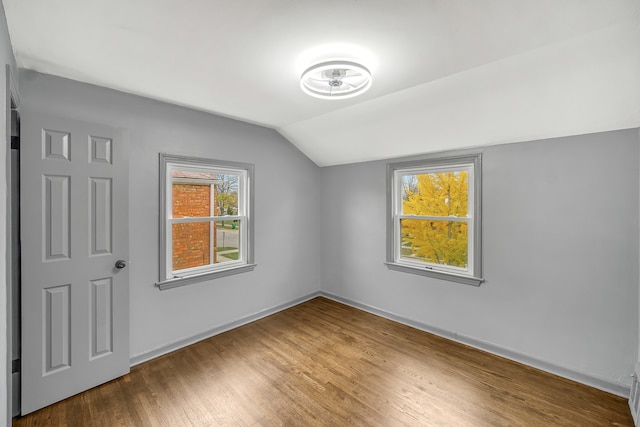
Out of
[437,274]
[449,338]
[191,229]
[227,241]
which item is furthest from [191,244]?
[449,338]

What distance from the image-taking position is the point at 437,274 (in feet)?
10.2

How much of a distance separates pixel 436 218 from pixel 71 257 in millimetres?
3410

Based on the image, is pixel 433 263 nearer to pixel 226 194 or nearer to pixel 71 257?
pixel 226 194

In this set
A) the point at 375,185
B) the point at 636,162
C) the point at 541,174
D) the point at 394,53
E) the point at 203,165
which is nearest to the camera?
the point at 394,53

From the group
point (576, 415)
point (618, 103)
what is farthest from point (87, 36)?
point (576, 415)

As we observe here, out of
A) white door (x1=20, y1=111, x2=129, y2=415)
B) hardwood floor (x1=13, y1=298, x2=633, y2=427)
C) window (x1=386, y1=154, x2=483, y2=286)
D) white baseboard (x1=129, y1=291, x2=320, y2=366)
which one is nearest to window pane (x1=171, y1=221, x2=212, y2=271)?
white door (x1=20, y1=111, x2=129, y2=415)

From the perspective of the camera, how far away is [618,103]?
1918mm

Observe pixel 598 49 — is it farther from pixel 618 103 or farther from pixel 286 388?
pixel 286 388

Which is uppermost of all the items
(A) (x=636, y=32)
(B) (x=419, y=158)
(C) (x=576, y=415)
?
(A) (x=636, y=32)

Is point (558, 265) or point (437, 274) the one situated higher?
point (558, 265)

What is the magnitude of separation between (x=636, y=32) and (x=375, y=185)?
2477 mm

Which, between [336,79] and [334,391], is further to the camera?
[334,391]

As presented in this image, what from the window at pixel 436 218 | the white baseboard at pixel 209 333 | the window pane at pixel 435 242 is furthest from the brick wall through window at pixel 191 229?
the window pane at pixel 435 242

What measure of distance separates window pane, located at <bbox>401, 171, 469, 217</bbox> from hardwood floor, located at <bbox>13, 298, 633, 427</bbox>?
144 cm
